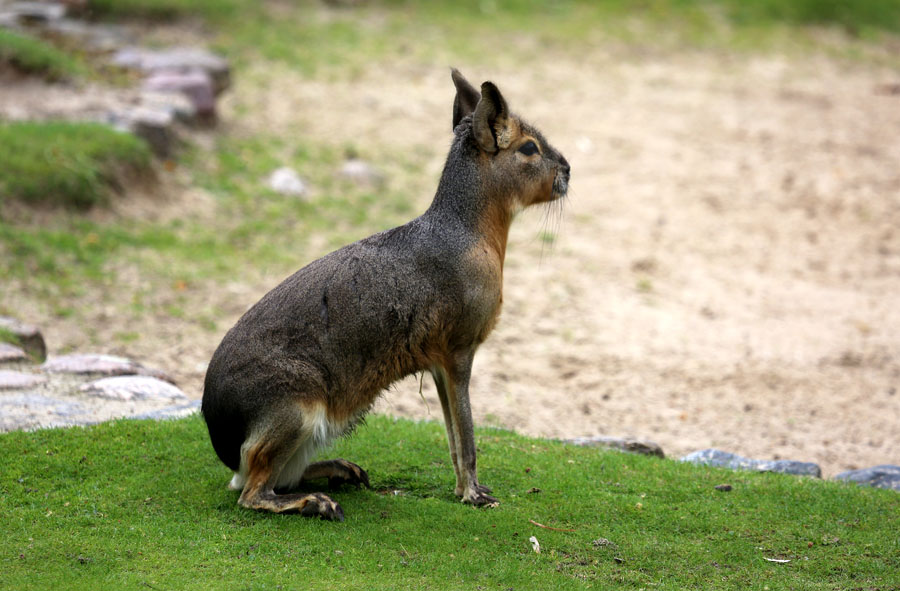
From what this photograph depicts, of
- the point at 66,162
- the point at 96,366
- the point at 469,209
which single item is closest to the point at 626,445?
the point at 469,209

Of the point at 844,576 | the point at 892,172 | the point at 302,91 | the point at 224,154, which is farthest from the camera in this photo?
the point at 302,91

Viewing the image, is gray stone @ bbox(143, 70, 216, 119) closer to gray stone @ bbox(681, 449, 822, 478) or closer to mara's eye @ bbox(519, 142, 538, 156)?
mara's eye @ bbox(519, 142, 538, 156)

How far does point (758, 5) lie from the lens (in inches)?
728

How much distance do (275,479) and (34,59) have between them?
30.4ft

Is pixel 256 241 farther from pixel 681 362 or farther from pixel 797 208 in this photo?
pixel 797 208

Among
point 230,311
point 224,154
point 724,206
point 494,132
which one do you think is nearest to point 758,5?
point 724,206

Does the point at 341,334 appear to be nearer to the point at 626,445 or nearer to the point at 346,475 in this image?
the point at 346,475

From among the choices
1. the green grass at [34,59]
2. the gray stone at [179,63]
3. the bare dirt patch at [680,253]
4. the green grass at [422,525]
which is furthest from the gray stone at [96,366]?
the gray stone at [179,63]

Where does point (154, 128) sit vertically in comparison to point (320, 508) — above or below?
above

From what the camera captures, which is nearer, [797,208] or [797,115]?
[797,208]

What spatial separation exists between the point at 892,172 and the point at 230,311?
9255mm

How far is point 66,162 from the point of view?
10203 millimetres

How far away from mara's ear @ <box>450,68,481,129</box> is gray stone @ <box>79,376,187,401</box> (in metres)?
2.97

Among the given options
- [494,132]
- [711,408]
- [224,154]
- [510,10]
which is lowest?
[711,408]
